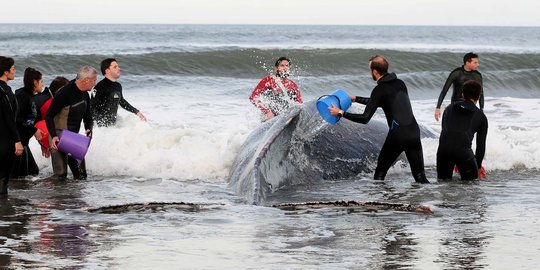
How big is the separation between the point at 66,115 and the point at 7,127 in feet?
4.75

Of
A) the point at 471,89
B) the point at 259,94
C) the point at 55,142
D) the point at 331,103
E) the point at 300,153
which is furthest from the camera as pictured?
the point at 259,94

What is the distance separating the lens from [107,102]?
1348cm

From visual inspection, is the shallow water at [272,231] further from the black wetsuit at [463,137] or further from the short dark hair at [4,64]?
the short dark hair at [4,64]

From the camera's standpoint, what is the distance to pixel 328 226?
8672 millimetres

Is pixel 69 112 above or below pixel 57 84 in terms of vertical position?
below

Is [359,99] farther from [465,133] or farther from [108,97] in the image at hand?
[108,97]

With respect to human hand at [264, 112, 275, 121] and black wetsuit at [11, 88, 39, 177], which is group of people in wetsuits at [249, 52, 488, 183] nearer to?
human hand at [264, 112, 275, 121]

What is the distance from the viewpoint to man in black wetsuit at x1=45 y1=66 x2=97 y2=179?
11305 mm

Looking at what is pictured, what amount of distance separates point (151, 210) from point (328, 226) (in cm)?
187

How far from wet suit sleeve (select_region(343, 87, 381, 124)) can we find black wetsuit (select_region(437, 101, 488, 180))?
109cm

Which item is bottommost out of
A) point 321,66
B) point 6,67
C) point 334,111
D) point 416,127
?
point 416,127

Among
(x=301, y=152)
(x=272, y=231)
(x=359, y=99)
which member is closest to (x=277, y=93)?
(x=301, y=152)

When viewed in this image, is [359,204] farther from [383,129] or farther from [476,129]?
[383,129]

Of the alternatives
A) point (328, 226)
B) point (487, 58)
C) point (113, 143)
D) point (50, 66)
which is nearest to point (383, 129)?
point (113, 143)
